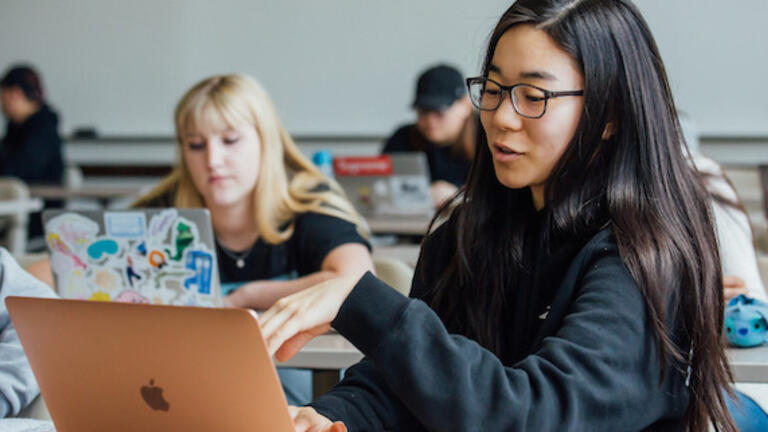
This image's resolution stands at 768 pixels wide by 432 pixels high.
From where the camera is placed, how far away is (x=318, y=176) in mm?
2316

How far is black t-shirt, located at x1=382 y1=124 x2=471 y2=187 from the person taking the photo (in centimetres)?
424

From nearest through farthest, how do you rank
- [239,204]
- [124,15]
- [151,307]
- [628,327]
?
[151,307] → [628,327] → [239,204] → [124,15]

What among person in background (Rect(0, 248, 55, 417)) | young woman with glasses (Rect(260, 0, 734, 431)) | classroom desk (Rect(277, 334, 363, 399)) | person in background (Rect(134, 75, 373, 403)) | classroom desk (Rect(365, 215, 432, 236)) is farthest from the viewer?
classroom desk (Rect(365, 215, 432, 236))

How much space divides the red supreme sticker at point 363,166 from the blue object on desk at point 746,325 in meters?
2.14

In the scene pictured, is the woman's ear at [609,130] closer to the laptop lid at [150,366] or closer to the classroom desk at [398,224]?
the laptop lid at [150,366]

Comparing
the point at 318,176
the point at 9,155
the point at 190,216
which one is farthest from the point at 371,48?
the point at 190,216

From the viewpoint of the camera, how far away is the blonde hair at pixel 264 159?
2119 millimetres

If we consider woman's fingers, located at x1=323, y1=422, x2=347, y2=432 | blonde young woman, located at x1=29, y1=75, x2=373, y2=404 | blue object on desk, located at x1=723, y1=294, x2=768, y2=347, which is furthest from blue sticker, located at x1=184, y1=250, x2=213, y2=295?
blue object on desk, located at x1=723, y1=294, x2=768, y2=347

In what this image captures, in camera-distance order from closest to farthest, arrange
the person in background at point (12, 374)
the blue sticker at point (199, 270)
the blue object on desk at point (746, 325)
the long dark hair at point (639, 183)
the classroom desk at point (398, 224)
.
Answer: the long dark hair at point (639, 183) < the person in background at point (12, 374) < the blue object on desk at point (746, 325) < the blue sticker at point (199, 270) < the classroom desk at point (398, 224)

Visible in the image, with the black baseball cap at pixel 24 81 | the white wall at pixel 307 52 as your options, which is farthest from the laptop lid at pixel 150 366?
the black baseball cap at pixel 24 81

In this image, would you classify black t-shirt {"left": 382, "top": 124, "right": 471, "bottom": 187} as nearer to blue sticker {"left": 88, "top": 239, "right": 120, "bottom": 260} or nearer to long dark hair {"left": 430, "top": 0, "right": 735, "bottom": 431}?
blue sticker {"left": 88, "top": 239, "right": 120, "bottom": 260}

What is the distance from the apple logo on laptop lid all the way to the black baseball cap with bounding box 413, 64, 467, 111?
351 cm

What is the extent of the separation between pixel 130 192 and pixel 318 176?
295 centimetres

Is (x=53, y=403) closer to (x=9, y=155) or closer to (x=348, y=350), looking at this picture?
(x=348, y=350)
